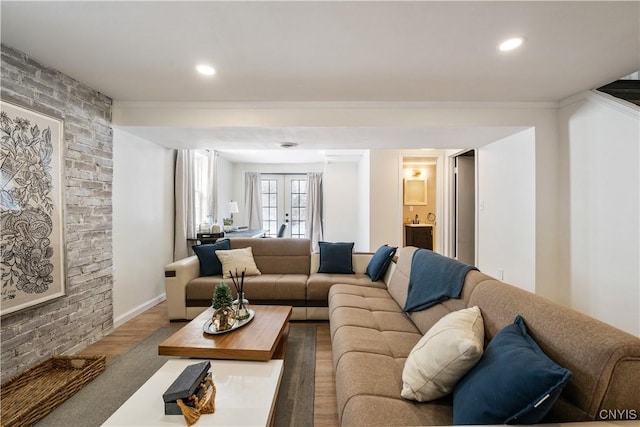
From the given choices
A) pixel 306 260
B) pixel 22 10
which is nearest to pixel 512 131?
pixel 306 260

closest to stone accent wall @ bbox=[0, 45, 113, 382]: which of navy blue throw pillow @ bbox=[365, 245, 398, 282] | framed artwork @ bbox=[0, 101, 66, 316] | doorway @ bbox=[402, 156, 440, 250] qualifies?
framed artwork @ bbox=[0, 101, 66, 316]

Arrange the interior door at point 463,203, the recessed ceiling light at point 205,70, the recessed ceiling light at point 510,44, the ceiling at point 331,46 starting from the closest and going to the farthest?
the ceiling at point 331,46, the recessed ceiling light at point 510,44, the recessed ceiling light at point 205,70, the interior door at point 463,203

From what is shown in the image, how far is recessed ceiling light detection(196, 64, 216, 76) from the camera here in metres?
2.27

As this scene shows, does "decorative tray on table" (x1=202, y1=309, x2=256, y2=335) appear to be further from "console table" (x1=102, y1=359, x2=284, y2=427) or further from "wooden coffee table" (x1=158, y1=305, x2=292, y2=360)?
"console table" (x1=102, y1=359, x2=284, y2=427)

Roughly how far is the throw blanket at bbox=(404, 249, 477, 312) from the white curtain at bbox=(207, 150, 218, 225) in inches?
180

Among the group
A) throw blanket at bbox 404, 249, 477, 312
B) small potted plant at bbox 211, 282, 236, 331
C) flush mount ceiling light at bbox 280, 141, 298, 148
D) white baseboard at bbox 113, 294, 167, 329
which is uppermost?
flush mount ceiling light at bbox 280, 141, 298, 148

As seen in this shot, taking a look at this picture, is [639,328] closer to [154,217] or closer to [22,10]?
[22,10]

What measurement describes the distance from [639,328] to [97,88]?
208 inches

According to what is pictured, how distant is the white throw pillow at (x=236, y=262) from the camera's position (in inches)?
133

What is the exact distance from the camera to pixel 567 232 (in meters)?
2.96

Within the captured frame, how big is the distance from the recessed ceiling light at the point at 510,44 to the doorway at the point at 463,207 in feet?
10.6

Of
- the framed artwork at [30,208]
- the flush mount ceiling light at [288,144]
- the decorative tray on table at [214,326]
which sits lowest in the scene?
the decorative tray on table at [214,326]

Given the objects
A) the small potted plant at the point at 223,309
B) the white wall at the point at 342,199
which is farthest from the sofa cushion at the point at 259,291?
the white wall at the point at 342,199

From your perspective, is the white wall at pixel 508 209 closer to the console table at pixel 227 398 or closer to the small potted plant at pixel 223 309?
the console table at pixel 227 398
